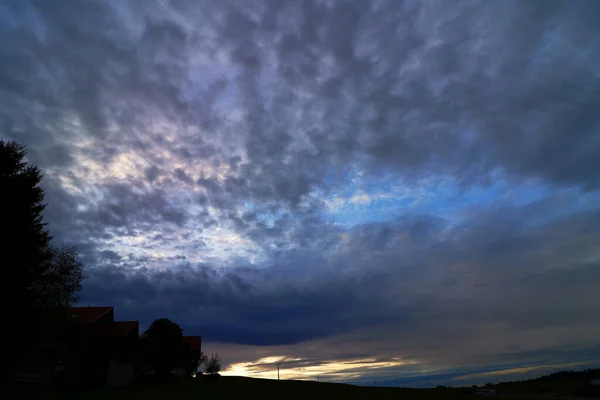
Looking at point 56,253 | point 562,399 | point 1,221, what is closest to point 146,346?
point 56,253

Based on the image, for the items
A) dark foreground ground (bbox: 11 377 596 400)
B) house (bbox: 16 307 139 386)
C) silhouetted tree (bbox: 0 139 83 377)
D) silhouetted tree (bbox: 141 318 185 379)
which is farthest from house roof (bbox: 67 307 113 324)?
silhouetted tree (bbox: 0 139 83 377)

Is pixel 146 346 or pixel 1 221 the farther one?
pixel 146 346

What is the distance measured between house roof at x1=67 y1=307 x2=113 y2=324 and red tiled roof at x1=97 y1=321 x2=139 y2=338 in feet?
6.82

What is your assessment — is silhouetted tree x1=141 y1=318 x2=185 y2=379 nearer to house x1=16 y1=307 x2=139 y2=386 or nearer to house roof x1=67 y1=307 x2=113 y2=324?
house x1=16 y1=307 x2=139 y2=386

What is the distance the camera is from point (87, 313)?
60.5 metres

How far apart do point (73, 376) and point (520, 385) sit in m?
72.7

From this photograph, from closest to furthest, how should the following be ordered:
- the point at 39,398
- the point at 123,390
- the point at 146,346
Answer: the point at 39,398 < the point at 123,390 < the point at 146,346

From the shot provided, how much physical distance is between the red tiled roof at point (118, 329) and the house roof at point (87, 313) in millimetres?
2079

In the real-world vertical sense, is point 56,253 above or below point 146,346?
above

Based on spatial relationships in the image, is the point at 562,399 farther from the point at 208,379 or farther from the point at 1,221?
the point at 1,221

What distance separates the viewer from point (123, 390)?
160ft

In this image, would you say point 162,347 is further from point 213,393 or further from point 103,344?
point 213,393

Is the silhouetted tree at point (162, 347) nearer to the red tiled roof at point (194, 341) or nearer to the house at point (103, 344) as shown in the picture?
the house at point (103, 344)

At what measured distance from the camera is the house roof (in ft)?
184
